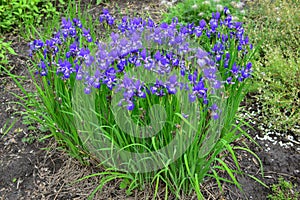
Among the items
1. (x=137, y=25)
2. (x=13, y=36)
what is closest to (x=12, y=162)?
(x=137, y=25)

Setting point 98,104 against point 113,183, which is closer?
point 98,104

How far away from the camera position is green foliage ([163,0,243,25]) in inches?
183

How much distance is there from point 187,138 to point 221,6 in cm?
250

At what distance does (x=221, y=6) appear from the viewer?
177 inches

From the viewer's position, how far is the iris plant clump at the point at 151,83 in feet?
7.76

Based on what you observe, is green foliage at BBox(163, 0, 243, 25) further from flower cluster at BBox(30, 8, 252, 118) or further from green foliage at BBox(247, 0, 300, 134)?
flower cluster at BBox(30, 8, 252, 118)

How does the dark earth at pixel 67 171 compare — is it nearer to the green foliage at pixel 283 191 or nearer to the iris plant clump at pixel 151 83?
the green foliage at pixel 283 191

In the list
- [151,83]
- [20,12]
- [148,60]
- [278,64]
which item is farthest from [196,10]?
[151,83]

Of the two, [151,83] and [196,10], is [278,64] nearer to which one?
[196,10]

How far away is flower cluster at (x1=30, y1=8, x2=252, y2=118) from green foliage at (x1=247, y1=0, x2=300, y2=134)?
445 millimetres

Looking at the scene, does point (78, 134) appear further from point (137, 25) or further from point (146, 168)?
point (137, 25)

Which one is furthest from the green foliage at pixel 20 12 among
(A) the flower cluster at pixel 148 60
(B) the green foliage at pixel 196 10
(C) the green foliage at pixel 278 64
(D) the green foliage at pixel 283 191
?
(D) the green foliage at pixel 283 191

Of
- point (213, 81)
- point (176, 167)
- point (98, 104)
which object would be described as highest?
point (213, 81)

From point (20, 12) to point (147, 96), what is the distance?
3.15m
